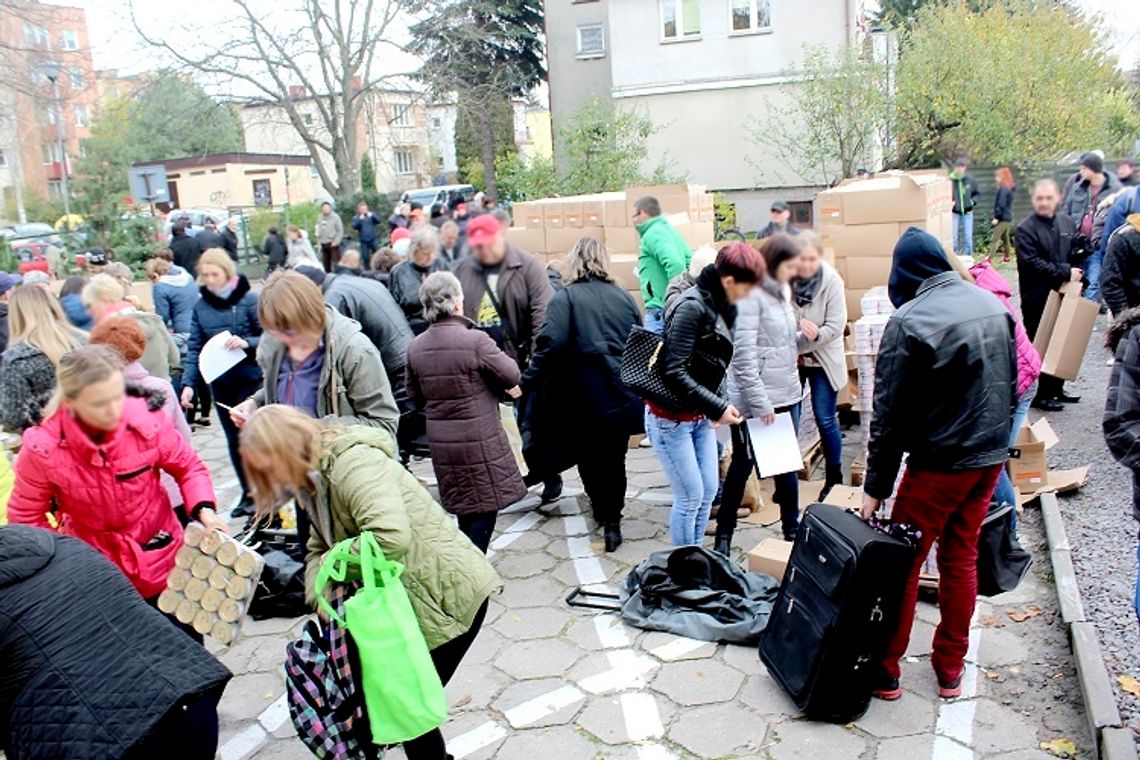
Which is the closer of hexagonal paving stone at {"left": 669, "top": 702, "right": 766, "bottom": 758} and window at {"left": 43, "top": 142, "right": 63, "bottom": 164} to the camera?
hexagonal paving stone at {"left": 669, "top": 702, "right": 766, "bottom": 758}

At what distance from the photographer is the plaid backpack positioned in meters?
3.04

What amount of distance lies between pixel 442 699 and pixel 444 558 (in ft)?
1.44

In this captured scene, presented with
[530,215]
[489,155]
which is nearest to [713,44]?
[489,155]

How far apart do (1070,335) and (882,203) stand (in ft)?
6.33

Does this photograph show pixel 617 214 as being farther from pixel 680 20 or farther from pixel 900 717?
→ pixel 680 20

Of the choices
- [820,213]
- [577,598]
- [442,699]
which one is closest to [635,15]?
[820,213]

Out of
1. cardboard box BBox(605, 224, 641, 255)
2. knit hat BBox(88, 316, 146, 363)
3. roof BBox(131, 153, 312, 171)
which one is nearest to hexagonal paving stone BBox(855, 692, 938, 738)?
knit hat BBox(88, 316, 146, 363)

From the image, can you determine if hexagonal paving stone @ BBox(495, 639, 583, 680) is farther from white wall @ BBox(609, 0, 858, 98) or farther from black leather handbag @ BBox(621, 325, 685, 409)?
white wall @ BBox(609, 0, 858, 98)

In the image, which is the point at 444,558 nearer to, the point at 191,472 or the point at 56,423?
the point at 191,472

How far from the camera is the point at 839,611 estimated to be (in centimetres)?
359

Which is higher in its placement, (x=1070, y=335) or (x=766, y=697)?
(x=1070, y=335)

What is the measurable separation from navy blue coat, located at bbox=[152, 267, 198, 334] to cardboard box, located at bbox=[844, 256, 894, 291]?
5642mm

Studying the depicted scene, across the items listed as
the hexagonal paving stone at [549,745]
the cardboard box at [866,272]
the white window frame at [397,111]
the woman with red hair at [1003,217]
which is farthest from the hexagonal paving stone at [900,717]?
the white window frame at [397,111]

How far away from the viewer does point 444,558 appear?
10.4 feet
